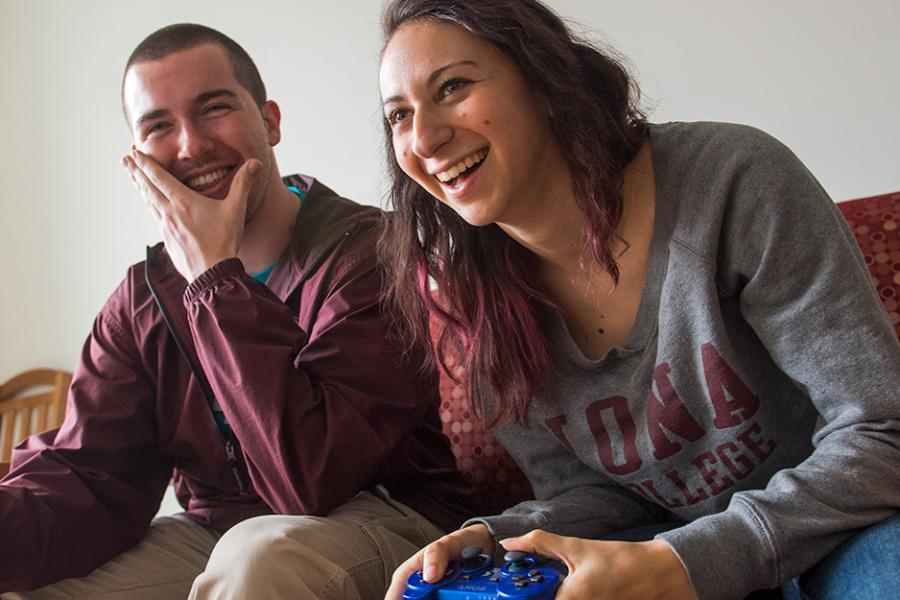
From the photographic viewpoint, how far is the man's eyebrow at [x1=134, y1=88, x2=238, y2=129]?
4.31 ft

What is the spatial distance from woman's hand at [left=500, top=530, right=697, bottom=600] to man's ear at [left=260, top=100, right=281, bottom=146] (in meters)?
0.86

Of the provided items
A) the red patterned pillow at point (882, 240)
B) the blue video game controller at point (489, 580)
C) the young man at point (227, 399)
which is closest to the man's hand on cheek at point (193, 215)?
the young man at point (227, 399)

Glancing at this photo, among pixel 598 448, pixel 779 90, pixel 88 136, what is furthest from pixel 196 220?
pixel 88 136

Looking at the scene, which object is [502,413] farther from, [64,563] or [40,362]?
[40,362]

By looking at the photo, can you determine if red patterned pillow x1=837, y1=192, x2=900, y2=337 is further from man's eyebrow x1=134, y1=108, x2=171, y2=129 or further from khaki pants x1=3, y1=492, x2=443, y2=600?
man's eyebrow x1=134, y1=108, x2=171, y2=129

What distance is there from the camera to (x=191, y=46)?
1342 mm

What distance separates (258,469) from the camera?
3.52 ft

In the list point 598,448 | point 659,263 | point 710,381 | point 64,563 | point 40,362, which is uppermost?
point 659,263

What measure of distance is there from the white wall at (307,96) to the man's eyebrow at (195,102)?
0.61 m

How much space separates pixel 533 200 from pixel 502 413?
258mm

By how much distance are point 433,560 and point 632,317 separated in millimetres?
357

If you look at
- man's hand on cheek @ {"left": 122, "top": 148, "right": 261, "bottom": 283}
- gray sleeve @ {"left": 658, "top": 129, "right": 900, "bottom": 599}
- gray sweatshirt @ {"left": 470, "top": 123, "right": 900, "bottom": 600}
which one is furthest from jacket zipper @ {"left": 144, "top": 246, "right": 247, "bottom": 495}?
gray sleeve @ {"left": 658, "top": 129, "right": 900, "bottom": 599}

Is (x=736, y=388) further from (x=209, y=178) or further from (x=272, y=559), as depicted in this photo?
(x=209, y=178)

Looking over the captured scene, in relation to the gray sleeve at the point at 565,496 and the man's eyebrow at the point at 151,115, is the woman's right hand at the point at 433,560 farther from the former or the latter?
the man's eyebrow at the point at 151,115
